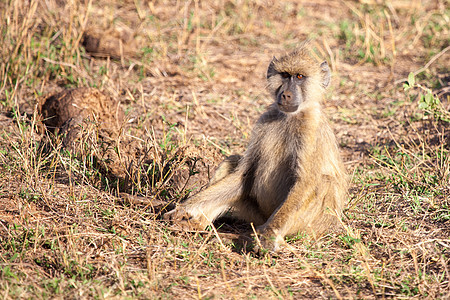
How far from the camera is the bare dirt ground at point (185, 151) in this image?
142 inches

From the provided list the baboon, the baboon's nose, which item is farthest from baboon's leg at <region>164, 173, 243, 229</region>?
the baboon's nose

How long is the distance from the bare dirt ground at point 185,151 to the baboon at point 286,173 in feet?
0.61

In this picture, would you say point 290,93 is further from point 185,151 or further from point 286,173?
point 185,151

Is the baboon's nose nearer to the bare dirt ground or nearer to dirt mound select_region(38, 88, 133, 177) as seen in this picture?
the bare dirt ground

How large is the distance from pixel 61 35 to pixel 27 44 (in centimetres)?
91

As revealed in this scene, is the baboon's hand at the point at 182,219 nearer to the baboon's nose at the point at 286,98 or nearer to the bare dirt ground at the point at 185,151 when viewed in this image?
the bare dirt ground at the point at 185,151

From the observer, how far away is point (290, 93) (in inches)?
171

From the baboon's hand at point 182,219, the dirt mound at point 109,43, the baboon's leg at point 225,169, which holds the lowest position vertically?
the baboon's hand at point 182,219

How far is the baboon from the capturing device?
13.7ft

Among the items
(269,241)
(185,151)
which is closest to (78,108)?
(185,151)

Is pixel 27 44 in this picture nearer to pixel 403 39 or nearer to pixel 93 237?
pixel 93 237

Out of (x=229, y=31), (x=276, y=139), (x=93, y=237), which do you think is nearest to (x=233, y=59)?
(x=229, y=31)

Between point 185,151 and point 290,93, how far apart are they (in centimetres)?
108

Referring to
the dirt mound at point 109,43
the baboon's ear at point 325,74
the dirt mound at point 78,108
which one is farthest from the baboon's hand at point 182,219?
the dirt mound at point 109,43
